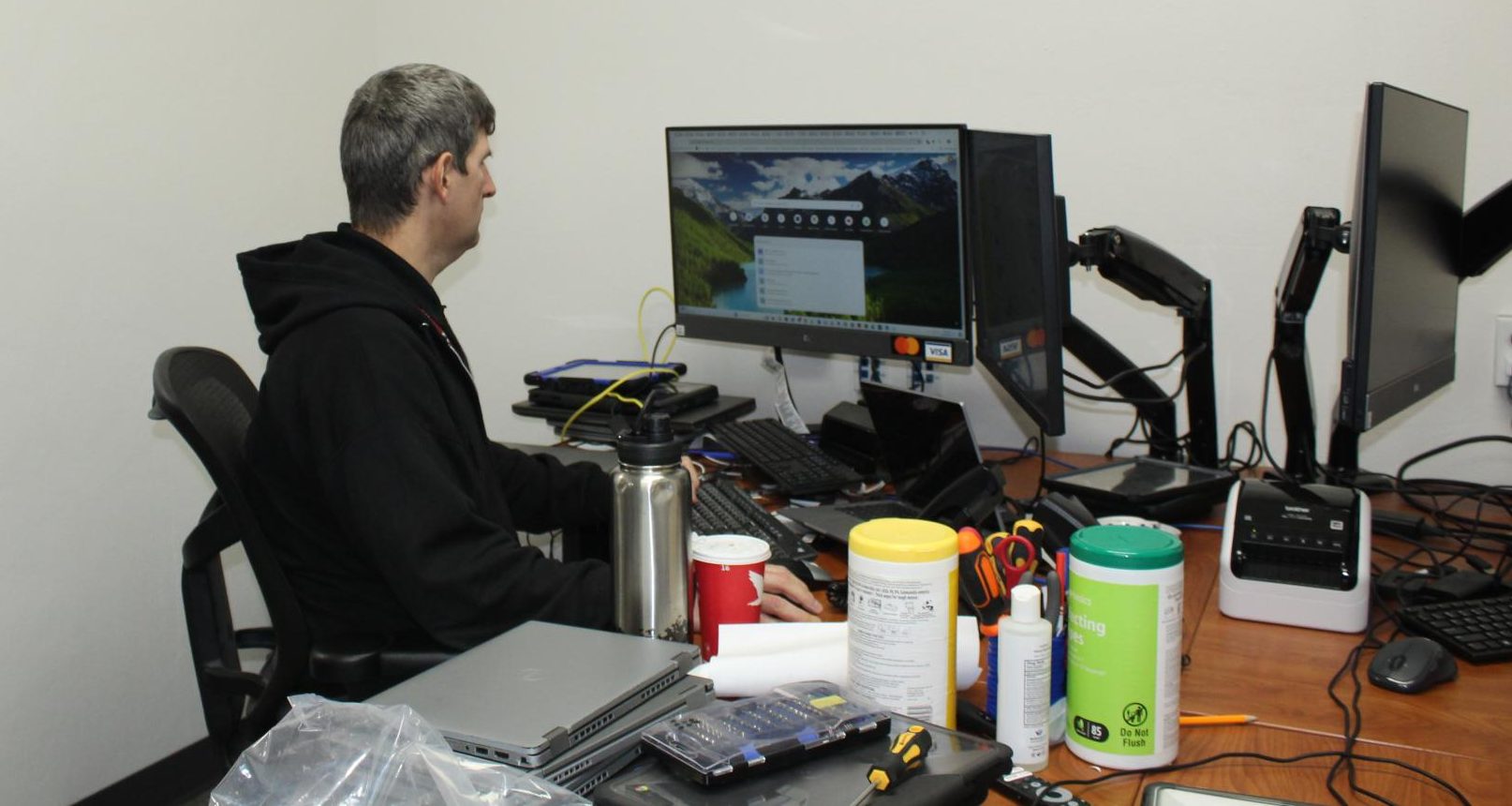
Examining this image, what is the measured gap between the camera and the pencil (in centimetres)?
117

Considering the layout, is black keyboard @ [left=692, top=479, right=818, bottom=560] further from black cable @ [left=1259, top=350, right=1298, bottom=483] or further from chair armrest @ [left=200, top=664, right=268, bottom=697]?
black cable @ [left=1259, top=350, right=1298, bottom=483]

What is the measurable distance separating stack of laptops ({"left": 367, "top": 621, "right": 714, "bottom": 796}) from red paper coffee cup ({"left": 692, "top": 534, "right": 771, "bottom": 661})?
14 centimetres

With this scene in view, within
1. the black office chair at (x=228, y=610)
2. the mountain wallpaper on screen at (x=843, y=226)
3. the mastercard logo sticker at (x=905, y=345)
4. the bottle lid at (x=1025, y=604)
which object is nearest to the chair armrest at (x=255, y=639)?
the black office chair at (x=228, y=610)

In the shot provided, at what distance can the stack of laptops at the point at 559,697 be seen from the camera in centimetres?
92

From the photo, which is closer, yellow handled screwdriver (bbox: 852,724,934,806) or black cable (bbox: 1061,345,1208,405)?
yellow handled screwdriver (bbox: 852,724,934,806)

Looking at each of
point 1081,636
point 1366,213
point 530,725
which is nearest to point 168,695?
point 530,725

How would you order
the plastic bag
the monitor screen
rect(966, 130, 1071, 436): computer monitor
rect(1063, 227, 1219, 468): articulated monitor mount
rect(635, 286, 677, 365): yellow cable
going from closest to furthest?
the plastic bag < the monitor screen < rect(966, 130, 1071, 436): computer monitor < rect(1063, 227, 1219, 468): articulated monitor mount < rect(635, 286, 677, 365): yellow cable

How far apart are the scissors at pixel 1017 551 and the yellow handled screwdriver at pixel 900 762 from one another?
206 mm

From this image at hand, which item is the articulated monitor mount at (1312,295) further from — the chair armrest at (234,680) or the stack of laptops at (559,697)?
the chair armrest at (234,680)

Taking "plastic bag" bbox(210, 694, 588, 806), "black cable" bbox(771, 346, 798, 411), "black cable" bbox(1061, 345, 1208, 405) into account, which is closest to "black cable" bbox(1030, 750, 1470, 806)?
"plastic bag" bbox(210, 694, 588, 806)

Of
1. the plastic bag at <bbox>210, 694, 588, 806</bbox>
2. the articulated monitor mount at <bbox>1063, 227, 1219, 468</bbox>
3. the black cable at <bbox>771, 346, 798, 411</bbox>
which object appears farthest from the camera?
the black cable at <bbox>771, 346, 798, 411</bbox>

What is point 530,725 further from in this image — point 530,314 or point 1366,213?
point 530,314

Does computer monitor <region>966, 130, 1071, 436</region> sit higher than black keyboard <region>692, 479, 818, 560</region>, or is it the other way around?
computer monitor <region>966, 130, 1071, 436</region>

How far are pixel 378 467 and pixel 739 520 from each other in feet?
1.68
